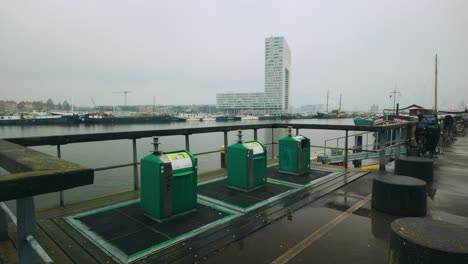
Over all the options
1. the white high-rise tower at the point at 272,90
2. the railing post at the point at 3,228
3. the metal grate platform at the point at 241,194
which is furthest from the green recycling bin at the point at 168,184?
the white high-rise tower at the point at 272,90

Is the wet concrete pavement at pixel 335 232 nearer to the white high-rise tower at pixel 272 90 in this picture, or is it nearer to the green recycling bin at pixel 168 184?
the green recycling bin at pixel 168 184

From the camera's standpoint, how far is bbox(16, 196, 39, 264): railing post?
5.02ft

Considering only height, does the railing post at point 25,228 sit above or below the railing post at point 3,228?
above

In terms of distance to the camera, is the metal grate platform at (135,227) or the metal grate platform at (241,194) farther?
the metal grate platform at (241,194)

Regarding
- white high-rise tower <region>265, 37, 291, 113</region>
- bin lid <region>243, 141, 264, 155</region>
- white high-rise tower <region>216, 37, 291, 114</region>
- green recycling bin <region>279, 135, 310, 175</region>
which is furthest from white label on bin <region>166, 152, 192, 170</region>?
white high-rise tower <region>265, 37, 291, 113</region>

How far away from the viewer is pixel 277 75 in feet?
470

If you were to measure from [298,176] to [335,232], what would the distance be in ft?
9.28

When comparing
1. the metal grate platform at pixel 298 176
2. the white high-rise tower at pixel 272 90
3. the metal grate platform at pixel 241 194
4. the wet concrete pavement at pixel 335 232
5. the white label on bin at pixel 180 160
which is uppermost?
the white high-rise tower at pixel 272 90

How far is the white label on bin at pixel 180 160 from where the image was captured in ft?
12.9

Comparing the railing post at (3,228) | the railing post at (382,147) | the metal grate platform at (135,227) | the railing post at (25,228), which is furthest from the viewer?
the railing post at (382,147)

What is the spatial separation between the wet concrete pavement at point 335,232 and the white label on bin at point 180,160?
1407 millimetres

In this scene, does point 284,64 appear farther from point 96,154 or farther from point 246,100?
point 96,154

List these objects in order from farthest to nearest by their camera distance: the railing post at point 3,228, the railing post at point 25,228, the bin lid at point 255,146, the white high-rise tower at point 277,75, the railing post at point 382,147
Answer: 1. the white high-rise tower at point 277,75
2. the railing post at point 382,147
3. the bin lid at point 255,146
4. the railing post at point 3,228
5. the railing post at point 25,228

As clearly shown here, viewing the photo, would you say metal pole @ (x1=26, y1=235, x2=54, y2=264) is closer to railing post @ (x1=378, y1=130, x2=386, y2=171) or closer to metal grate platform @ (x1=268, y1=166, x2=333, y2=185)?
metal grate platform @ (x1=268, y1=166, x2=333, y2=185)
